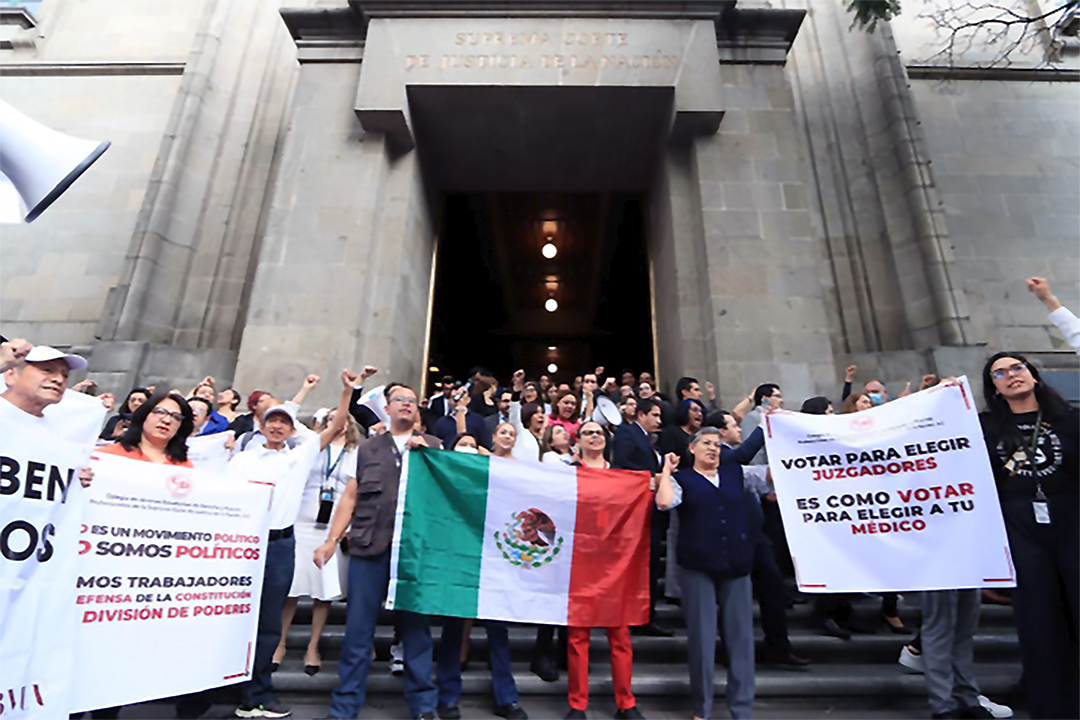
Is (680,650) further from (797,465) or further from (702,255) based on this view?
(702,255)

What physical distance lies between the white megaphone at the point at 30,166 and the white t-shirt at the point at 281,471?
2309 millimetres

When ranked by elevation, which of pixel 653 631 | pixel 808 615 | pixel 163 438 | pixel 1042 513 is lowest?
pixel 653 631

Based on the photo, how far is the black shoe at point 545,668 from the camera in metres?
4.91

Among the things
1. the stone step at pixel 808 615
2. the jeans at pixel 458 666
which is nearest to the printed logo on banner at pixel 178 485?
the jeans at pixel 458 666

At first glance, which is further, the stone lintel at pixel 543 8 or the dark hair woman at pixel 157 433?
the stone lintel at pixel 543 8

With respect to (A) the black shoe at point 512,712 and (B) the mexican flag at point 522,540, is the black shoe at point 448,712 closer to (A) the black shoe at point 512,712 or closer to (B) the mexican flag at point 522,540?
(A) the black shoe at point 512,712

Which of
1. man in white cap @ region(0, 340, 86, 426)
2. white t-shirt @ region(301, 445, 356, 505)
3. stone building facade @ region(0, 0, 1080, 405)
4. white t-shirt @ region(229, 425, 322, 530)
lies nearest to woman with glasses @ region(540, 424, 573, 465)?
white t-shirt @ region(301, 445, 356, 505)

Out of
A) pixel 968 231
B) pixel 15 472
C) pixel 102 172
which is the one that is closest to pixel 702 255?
pixel 968 231

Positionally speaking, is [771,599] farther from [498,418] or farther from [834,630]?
[498,418]

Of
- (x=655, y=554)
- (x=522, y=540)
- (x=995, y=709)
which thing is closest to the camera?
(x=995, y=709)

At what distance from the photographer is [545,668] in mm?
4945

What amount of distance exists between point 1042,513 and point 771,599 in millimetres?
2330

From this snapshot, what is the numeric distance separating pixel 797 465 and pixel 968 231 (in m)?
11.6

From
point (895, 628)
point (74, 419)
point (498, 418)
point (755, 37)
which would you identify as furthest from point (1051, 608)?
point (755, 37)
